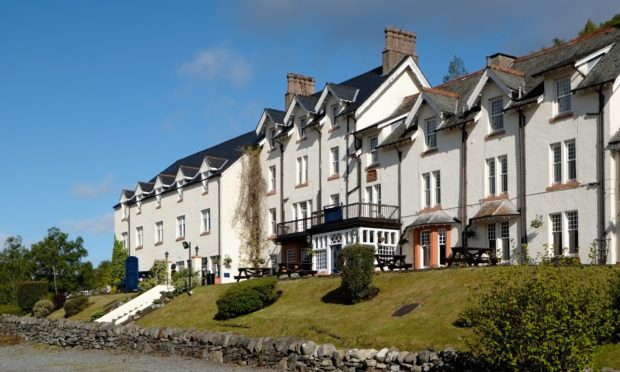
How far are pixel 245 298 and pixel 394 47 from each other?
74.6 ft

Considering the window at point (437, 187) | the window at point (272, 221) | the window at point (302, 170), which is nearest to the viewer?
the window at point (437, 187)

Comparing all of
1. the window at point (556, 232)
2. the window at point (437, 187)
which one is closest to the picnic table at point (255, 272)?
the window at point (437, 187)

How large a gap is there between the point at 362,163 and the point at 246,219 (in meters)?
13.7

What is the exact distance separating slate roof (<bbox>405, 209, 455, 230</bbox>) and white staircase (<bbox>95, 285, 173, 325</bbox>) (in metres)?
16.9

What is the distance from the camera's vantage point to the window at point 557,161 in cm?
3669

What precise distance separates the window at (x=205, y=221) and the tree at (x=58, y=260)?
12357 millimetres

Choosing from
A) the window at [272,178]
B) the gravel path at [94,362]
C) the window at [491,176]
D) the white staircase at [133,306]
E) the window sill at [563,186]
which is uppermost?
the window at [272,178]

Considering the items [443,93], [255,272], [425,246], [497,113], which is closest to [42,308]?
[255,272]

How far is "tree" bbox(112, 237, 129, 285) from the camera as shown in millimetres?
70919

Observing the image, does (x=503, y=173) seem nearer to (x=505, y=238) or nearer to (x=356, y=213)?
(x=505, y=238)

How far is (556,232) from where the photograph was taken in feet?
120

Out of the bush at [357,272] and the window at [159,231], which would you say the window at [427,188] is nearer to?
the bush at [357,272]

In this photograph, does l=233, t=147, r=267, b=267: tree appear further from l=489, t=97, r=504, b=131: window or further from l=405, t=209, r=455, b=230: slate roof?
l=489, t=97, r=504, b=131: window

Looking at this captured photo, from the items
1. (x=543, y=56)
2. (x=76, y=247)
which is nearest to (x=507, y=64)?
(x=543, y=56)
